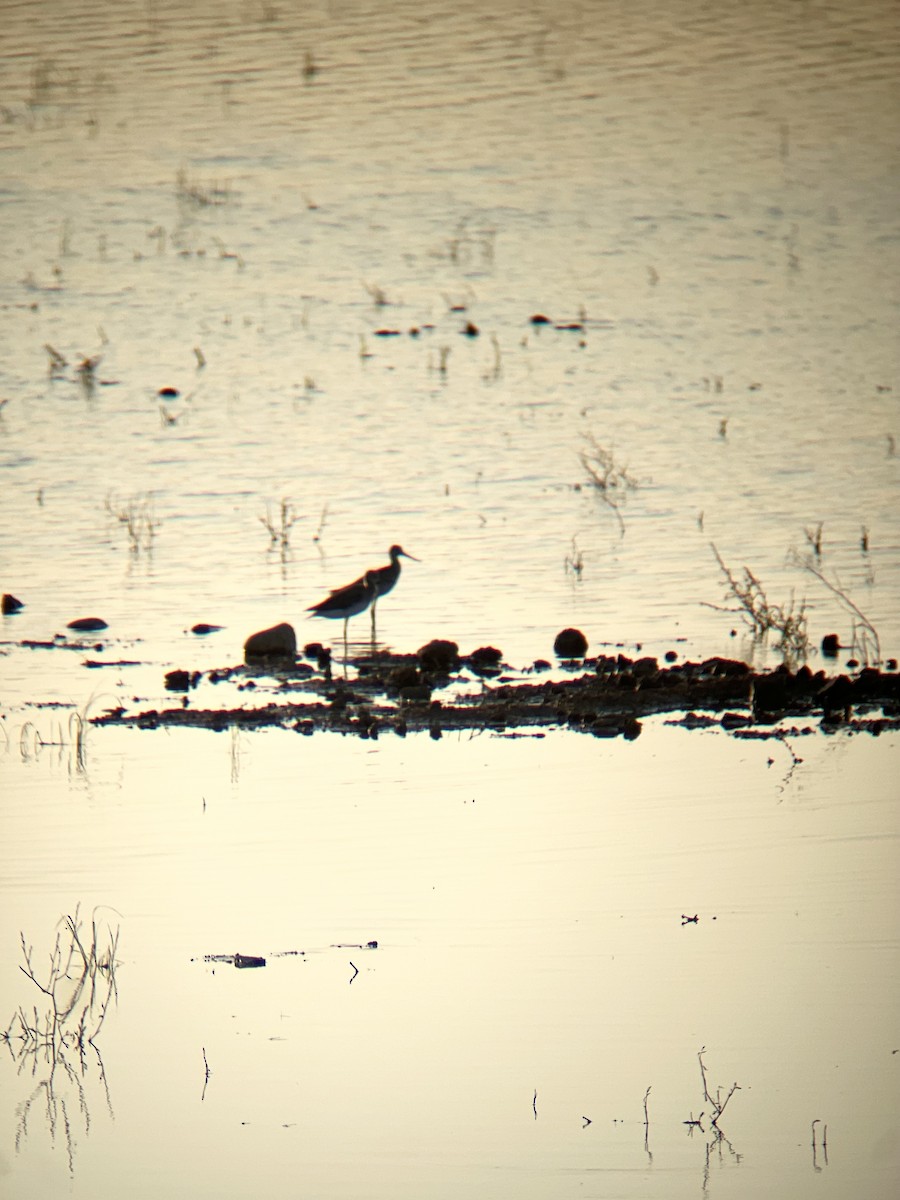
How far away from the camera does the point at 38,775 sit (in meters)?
7.45

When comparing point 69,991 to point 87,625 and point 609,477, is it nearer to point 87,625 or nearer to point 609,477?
point 87,625

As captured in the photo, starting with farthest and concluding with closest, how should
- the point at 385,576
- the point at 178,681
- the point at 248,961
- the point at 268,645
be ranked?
the point at 385,576 → the point at 268,645 → the point at 178,681 → the point at 248,961

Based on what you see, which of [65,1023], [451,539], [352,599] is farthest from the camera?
[451,539]

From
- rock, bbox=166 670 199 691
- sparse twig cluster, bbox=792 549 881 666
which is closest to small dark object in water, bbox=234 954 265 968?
rock, bbox=166 670 199 691

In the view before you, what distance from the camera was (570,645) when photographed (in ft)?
30.2

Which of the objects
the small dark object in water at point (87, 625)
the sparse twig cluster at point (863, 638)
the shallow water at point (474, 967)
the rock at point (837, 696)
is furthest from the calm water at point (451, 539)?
the rock at point (837, 696)

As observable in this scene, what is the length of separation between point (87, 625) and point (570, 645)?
2.69 metres

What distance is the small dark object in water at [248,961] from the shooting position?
5.24m

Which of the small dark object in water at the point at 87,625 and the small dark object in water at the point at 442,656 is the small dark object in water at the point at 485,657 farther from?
the small dark object in water at the point at 87,625

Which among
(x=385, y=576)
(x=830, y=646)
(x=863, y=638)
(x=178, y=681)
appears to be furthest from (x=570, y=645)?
(x=178, y=681)

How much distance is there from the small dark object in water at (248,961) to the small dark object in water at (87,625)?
5.08 meters

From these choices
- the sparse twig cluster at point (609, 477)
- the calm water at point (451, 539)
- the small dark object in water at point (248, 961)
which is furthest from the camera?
the sparse twig cluster at point (609, 477)

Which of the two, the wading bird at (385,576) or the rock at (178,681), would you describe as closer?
the rock at (178,681)

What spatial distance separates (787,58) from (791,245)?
314cm
